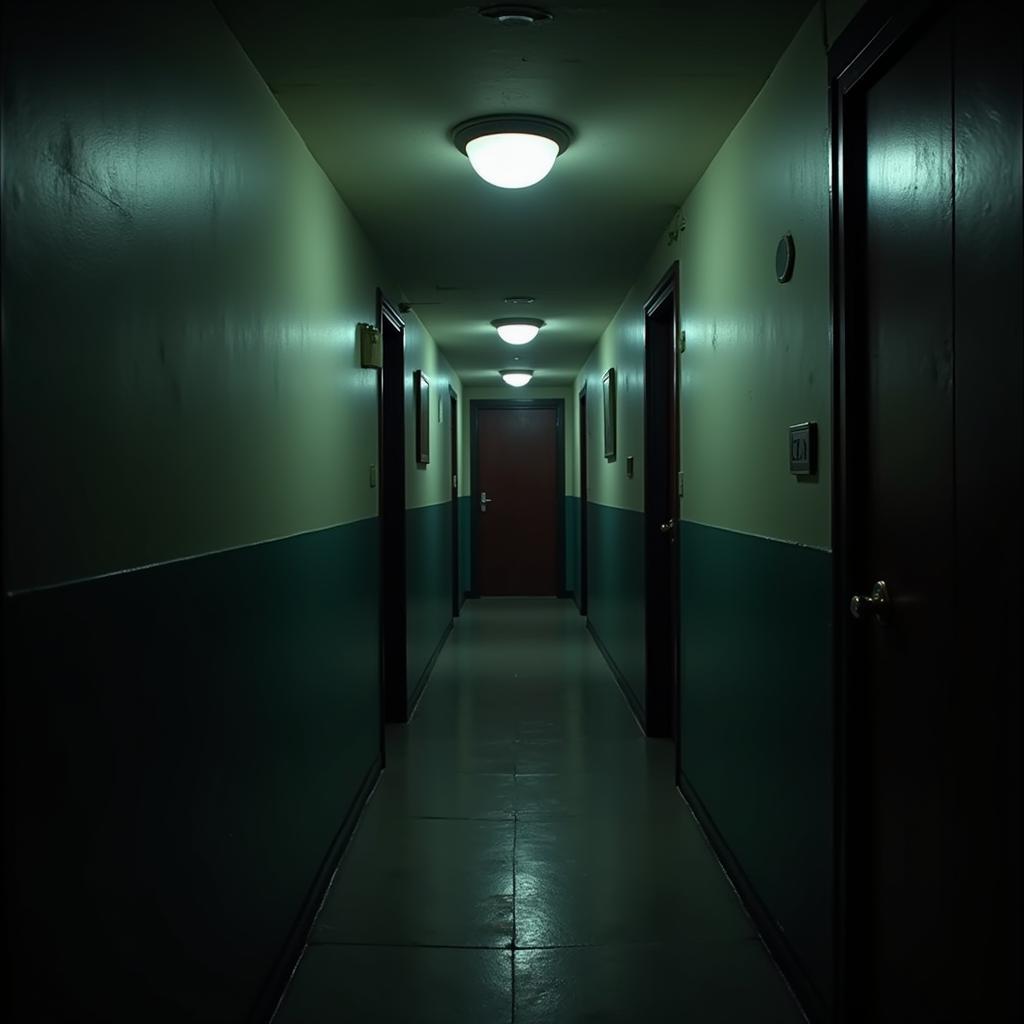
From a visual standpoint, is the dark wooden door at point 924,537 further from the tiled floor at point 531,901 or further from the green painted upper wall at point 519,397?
the green painted upper wall at point 519,397

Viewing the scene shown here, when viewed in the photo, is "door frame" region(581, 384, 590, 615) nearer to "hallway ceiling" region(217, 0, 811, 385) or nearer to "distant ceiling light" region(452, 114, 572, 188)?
"hallway ceiling" region(217, 0, 811, 385)

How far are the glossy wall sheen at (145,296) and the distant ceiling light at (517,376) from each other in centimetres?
614

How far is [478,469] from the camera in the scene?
10375 mm

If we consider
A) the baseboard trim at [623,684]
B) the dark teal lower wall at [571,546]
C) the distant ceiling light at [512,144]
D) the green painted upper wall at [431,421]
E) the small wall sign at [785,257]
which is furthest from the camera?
the dark teal lower wall at [571,546]

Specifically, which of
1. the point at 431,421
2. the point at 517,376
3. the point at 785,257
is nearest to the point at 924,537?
the point at 785,257

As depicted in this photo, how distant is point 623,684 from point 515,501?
489cm

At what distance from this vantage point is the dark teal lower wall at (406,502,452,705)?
5.34 meters

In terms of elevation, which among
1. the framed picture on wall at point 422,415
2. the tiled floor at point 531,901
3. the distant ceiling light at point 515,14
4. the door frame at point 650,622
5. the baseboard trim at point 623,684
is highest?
the distant ceiling light at point 515,14

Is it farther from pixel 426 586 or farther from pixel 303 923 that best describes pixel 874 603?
pixel 426 586

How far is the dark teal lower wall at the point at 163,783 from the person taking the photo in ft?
4.00

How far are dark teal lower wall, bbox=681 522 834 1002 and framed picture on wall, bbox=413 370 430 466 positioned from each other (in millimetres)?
2536

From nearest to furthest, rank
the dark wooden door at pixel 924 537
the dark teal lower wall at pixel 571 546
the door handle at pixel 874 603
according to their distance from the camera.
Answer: the dark wooden door at pixel 924 537, the door handle at pixel 874 603, the dark teal lower wall at pixel 571 546

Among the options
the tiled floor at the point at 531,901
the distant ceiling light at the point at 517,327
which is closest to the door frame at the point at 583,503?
the distant ceiling light at the point at 517,327

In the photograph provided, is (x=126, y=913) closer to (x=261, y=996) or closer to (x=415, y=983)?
(x=261, y=996)
